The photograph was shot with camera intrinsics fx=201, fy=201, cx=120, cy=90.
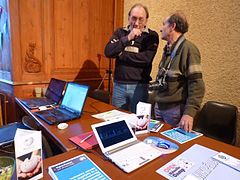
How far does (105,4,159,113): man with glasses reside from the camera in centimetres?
193

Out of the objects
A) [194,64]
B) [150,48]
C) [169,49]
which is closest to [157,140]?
[194,64]

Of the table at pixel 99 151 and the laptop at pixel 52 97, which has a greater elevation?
the laptop at pixel 52 97

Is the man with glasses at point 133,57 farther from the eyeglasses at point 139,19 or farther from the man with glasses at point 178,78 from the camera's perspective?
the man with glasses at point 178,78

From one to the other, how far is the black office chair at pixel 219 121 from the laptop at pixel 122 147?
3.94 feet

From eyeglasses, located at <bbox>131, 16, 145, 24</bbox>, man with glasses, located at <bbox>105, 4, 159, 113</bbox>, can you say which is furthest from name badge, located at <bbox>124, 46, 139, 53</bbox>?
eyeglasses, located at <bbox>131, 16, 145, 24</bbox>

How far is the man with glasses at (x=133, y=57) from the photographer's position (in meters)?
1.93

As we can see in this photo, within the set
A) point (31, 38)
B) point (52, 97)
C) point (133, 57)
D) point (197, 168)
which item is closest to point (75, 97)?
point (52, 97)

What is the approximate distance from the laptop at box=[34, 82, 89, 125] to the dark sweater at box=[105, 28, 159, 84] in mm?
520

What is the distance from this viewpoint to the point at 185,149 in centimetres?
107

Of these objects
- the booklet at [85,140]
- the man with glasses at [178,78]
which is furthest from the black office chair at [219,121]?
the booklet at [85,140]

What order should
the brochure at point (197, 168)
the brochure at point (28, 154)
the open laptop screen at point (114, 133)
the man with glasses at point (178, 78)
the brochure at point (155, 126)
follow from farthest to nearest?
the man with glasses at point (178, 78) → the brochure at point (155, 126) → the open laptop screen at point (114, 133) → the brochure at point (197, 168) → the brochure at point (28, 154)

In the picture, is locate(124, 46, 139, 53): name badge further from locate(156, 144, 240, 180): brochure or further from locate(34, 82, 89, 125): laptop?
locate(156, 144, 240, 180): brochure

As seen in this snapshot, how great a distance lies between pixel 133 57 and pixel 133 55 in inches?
0.8

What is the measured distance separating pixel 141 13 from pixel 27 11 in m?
1.40
